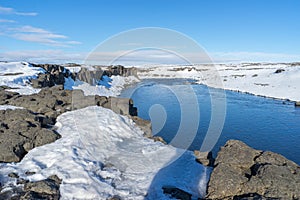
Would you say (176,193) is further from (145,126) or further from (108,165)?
(145,126)

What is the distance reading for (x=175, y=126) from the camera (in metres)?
16.8

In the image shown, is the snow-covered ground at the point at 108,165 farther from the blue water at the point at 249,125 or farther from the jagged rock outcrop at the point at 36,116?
the blue water at the point at 249,125

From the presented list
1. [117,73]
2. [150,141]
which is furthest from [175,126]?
[117,73]

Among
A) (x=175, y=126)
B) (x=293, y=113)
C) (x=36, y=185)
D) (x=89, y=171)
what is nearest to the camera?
(x=36, y=185)

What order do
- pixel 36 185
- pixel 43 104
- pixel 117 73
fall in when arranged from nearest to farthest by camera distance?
pixel 36 185
pixel 43 104
pixel 117 73

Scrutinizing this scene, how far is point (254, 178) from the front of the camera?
6.25 meters

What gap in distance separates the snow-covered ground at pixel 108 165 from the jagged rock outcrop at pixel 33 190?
24 centimetres

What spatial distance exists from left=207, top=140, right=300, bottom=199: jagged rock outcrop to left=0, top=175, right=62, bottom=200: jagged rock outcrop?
3.77 metres

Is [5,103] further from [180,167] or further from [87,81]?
[87,81]

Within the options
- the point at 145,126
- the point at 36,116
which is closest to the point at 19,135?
the point at 36,116

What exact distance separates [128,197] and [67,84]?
89.8 feet

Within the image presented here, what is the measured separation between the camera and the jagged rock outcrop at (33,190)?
608cm

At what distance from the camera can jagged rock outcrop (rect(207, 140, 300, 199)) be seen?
574 cm

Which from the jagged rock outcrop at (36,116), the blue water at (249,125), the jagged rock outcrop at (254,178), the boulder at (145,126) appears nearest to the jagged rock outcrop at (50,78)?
the jagged rock outcrop at (36,116)
